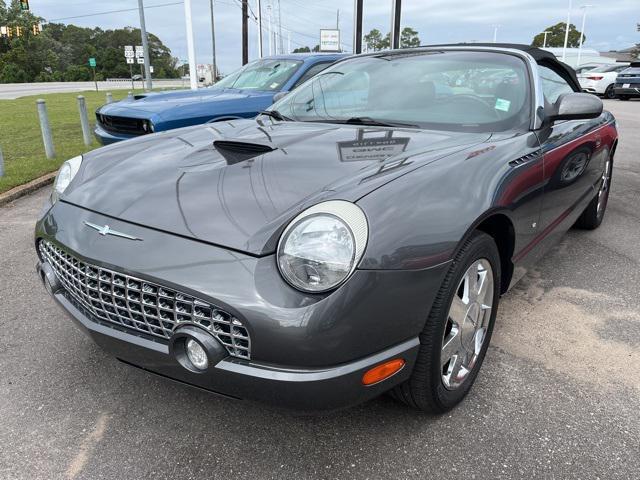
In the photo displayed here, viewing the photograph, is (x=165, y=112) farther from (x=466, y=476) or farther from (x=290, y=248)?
(x=466, y=476)

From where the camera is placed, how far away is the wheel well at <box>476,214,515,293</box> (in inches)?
86.3

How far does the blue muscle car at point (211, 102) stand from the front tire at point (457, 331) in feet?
14.2

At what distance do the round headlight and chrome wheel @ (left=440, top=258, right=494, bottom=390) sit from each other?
0.54m

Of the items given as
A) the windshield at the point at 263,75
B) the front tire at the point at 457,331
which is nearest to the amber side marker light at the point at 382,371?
the front tire at the point at 457,331

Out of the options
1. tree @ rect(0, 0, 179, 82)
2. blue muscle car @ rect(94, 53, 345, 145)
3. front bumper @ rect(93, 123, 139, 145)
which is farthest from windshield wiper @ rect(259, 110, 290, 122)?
Answer: tree @ rect(0, 0, 179, 82)

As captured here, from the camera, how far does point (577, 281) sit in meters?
3.58

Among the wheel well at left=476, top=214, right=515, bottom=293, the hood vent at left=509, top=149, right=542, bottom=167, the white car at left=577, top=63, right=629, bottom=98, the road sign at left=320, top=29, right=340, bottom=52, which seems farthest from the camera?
the road sign at left=320, top=29, right=340, bottom=52

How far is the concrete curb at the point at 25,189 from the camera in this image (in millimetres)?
5539

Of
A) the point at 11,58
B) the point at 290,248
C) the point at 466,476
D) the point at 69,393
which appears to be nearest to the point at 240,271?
the point at 290,248

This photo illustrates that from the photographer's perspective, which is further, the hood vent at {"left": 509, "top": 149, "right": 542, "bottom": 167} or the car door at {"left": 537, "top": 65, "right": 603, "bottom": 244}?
the car door at {"left": 537, "top": 65, "right": 603, "bottom": 244}

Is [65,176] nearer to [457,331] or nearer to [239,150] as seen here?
[239,150]

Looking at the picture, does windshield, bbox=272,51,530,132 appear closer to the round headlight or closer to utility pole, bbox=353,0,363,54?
the round headlight

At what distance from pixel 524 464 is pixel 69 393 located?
6.23 ft

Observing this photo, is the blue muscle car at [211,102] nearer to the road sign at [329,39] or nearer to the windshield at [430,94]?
the windshield at [430,94]
